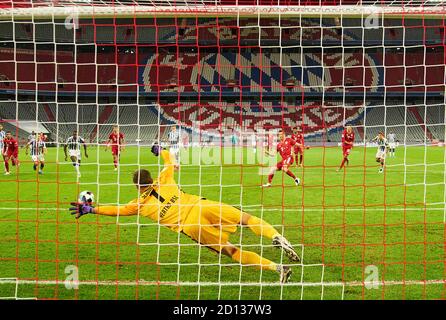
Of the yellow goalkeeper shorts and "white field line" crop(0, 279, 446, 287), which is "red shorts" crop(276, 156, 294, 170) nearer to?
"white field line" crop(0, 279, 446, 287)

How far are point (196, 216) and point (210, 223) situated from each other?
197 mm

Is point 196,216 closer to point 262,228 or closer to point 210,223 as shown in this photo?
point 210,223

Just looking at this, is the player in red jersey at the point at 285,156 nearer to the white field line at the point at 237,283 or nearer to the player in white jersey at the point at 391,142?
the player in white jersey at the point at 391,142

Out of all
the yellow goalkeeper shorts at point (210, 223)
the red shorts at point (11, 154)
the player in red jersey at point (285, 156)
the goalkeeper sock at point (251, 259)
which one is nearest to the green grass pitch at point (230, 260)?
the goalkeeper sock at point (251, 259)

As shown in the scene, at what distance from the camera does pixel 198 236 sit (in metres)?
6.26

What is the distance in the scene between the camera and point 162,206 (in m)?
6.31

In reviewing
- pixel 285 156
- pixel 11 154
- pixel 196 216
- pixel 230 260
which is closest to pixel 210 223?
pixel 196 216

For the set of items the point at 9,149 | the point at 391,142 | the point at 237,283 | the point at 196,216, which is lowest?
the point at 237,283

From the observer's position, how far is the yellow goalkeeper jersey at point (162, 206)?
6281 millimetres

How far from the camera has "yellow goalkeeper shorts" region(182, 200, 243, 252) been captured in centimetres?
623

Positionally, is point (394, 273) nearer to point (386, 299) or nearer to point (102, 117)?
point (386, 299)

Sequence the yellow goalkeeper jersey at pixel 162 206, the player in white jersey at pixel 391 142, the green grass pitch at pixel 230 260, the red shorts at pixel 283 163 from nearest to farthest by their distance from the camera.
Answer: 1. the green grass pitch at pixel 230 260
2. the yellow goalkeeper jersey at pixel 162 206
3. the red shorts at pixel 283 163
4. the player in white jersey at pixel 391 142

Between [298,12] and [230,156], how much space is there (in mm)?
22354
